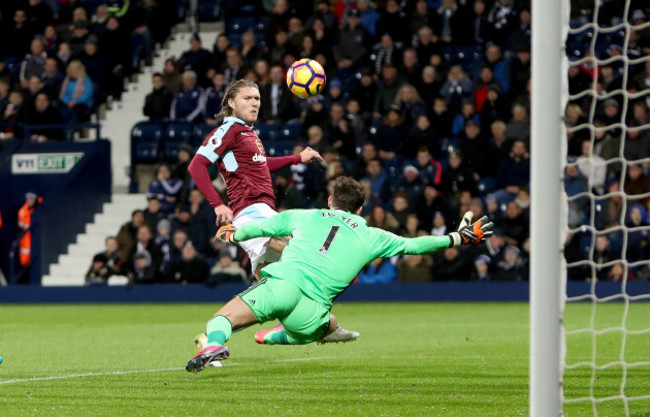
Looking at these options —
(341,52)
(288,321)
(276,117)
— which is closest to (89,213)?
(276,117)

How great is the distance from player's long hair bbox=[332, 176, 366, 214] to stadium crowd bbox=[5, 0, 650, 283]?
896 cm

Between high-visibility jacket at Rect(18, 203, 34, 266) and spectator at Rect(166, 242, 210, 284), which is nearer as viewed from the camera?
spectator at Rect(166, 242, 210, 284)

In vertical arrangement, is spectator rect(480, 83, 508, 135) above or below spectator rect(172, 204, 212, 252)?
above

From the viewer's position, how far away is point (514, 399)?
6348mm

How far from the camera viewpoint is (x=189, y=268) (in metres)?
18.1

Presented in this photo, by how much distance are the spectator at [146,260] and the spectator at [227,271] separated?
3.46ft

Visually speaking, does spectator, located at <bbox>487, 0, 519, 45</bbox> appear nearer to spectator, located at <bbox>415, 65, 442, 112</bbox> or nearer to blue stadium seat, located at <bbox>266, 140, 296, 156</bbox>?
spectator, located at <bbox>415, 65, 442, 112</bbox>

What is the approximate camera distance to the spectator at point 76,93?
2166 centimetres

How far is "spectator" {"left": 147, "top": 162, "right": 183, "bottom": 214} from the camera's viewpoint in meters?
19.4

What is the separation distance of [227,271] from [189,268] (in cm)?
63

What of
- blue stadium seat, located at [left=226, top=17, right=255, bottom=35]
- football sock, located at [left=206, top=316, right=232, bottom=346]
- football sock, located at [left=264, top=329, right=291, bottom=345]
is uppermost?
blue stadium seat, located at [left=226, top=17, right=255, bottom=35]

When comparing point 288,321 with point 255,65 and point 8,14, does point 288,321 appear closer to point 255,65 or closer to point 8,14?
point 255,65

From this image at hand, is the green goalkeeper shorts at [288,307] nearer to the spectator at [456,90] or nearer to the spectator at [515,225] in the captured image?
the spectator at [515,225]

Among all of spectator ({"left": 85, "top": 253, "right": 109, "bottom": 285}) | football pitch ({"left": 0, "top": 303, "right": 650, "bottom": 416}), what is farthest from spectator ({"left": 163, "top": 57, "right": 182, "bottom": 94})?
football pitch ({"left": 0, "top": 303, "right": 650, "bottom": 416})
